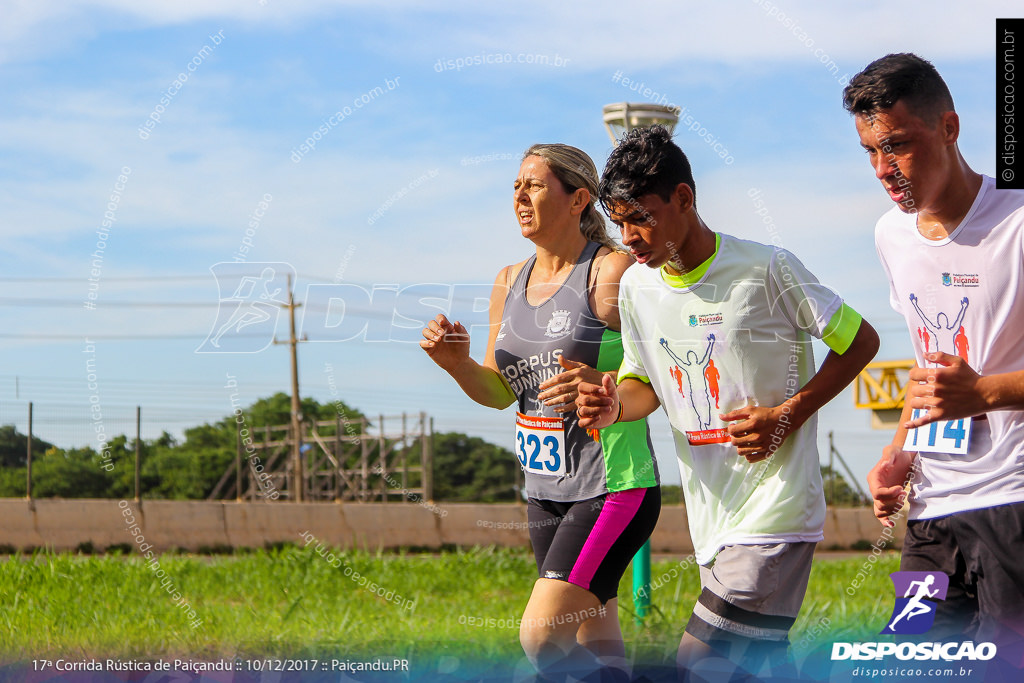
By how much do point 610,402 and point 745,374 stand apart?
1.39 ft

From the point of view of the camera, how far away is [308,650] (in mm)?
5348

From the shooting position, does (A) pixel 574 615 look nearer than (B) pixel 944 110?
No

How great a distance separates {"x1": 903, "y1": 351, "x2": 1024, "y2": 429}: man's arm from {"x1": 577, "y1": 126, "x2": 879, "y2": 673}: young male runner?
10.9 inches

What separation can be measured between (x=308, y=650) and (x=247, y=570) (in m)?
3.37

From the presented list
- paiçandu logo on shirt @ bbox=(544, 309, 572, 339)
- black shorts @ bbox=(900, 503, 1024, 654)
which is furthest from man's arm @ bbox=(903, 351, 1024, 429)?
paiçandu logo on shirt @ bbox=(544, 309, 572, 339)

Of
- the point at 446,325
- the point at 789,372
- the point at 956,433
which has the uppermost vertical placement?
the point at 446,325

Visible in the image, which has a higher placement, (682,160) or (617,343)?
(682,160)

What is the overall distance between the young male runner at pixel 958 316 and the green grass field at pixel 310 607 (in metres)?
2.28

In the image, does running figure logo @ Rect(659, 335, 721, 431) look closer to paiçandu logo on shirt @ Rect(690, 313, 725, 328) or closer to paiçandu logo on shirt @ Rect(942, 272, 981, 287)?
paiçandu logo on shirt @ Rect(690, 313, 725, 328)

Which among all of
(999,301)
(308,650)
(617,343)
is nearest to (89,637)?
(308,650)

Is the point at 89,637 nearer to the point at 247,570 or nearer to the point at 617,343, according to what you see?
the point at 247,570

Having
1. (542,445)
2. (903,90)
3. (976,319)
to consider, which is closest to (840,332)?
(976,319)

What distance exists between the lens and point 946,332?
9.71ft

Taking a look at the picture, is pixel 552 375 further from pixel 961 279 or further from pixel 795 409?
pixel 961 279
